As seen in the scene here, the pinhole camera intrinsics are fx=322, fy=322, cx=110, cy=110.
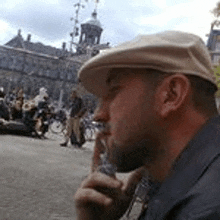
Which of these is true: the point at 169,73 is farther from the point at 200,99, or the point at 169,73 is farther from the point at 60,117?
the point at 60,117

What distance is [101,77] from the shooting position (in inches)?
45.3

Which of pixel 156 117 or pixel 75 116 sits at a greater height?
pixel 156 117

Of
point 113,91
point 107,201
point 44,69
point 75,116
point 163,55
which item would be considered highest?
point 44,69

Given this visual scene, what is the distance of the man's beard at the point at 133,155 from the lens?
957mm

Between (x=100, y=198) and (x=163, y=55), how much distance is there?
0.47 m

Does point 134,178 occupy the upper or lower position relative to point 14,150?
upper

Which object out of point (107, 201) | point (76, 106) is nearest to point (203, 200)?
point (107, 201)

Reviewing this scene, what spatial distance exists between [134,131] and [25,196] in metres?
4.02

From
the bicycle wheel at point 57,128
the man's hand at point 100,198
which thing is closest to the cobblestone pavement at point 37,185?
the man's hand at point 100,198

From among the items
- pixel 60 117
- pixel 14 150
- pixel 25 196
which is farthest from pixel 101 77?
pixel 60 117

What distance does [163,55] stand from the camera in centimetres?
94

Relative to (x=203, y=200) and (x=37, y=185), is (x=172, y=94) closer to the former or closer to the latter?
(x=203, y=200)

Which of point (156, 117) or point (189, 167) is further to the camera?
point (156, 117)

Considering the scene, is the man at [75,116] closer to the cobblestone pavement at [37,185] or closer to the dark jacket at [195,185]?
the cobblestone pavement at [37,185]
